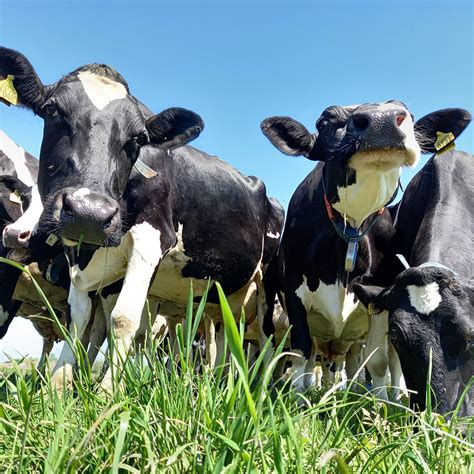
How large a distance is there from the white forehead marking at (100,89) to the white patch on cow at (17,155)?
8.04 feet

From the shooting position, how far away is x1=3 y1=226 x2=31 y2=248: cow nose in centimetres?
493

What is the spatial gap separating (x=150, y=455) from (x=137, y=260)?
3572 mm

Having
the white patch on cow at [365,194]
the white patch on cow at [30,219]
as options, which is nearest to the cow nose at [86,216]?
the white patch on cow at [30,219]

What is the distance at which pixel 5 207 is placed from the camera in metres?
6.07

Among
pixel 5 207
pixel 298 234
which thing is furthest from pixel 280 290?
pixel 5 207

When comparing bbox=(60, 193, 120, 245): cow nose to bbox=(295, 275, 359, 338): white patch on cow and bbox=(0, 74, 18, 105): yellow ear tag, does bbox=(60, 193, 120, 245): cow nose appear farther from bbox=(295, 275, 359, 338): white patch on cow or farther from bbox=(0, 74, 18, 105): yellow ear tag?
bbox=(295, 275, 359, 338): white patch on cow

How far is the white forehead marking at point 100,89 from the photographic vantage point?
4.35 metres

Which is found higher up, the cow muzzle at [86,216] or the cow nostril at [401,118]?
the cow nostril at [401,118]

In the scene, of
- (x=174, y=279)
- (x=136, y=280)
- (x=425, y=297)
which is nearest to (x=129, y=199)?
(x=136, y=280)

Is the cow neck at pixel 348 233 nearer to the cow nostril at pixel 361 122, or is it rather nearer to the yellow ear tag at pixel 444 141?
the yellow ear tag at pixel 444 141

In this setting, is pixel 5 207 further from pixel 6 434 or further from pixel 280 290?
pixel 6 434

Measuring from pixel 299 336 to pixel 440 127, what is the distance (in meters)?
2.30

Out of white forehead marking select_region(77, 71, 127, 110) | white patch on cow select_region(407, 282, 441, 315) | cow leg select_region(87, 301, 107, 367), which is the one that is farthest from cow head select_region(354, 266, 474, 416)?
cow leg select_region(87, 301, 107, 367)

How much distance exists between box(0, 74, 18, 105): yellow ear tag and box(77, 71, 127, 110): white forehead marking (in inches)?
20.7
